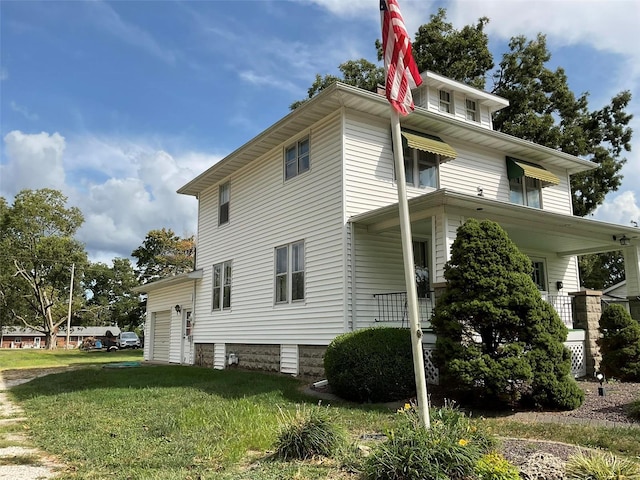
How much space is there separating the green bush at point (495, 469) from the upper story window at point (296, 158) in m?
9.58

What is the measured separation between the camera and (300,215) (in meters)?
12.6

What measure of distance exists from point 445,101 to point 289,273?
25.2 ft

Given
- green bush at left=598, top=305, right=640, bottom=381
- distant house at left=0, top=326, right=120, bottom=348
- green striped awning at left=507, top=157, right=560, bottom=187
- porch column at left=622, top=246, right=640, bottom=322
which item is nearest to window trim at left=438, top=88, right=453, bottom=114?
green striped awning at left=507, top=157, right=560, bottom=187

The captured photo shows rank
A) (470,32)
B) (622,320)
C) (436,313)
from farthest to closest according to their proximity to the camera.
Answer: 1. (470,32)
2. (622,320)
3. (436,313)

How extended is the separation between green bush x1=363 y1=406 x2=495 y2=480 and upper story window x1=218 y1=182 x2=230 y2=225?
1288 centimetres

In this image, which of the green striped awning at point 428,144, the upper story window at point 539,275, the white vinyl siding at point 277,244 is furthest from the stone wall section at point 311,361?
the upper story window at point 539,275

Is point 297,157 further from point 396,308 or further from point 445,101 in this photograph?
point 445,101

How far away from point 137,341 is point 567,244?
40202mm

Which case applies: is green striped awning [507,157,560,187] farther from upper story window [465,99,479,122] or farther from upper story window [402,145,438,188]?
upper story window [402,145,438,188]

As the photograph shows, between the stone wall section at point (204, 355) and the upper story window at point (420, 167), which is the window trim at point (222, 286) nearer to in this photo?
the stone wall section at point (204, 355)

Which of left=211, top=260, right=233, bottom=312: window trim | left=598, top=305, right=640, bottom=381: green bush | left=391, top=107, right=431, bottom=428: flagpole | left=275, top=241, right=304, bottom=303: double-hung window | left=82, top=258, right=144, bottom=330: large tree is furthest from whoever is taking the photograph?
left=82, top=258, right=144, bottom=330: large tree

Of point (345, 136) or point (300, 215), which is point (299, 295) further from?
point (345, 136)

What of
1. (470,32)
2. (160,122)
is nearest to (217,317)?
(160,122)

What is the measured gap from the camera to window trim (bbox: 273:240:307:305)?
12.3 metres
